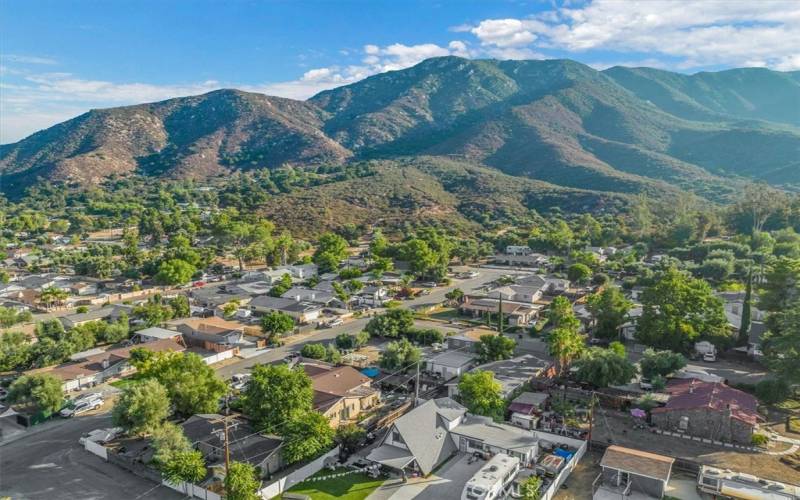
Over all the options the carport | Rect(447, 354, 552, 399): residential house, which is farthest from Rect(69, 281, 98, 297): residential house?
the carport

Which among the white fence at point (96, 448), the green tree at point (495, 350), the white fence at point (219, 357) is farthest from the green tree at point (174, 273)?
the green tree at point (495, 350)

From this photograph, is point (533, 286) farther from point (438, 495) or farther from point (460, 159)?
point (460, 159)

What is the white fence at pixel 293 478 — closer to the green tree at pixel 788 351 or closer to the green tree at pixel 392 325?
the green tree at pixel 392 325

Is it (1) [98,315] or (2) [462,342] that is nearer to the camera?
(2) [462,342]

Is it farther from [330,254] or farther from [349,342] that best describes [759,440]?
[330,254]

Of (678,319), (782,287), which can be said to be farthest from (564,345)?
(782,287)
